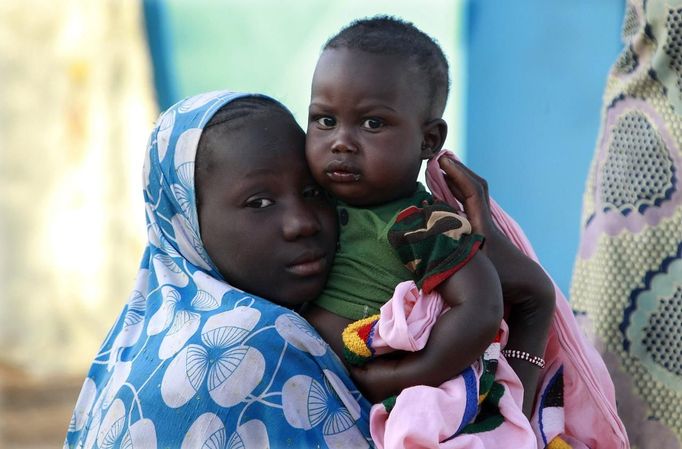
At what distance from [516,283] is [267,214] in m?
0.59

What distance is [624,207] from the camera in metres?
2.95

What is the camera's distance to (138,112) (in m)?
6.82

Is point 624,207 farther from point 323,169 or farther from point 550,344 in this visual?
point 323,169

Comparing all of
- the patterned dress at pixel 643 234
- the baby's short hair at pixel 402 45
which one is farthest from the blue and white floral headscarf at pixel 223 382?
the patterned dress at pixel 643 234

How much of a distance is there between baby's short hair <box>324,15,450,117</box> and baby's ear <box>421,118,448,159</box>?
26 mm

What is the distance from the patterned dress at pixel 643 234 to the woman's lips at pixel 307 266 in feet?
3.08

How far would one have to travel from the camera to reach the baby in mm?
2236

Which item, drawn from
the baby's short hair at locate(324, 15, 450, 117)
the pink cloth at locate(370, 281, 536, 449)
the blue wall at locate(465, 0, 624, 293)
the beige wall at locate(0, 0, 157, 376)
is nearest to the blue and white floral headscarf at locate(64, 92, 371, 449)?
the pink cloth at locate(370, 281, 536, 449)

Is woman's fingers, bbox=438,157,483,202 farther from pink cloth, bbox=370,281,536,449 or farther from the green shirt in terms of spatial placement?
pink cloth, bbox=370,281,536,449

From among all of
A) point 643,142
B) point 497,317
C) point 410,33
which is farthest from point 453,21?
point 497,317

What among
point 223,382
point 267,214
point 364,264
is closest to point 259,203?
point 267,214

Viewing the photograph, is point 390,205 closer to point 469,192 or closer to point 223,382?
point 469,192

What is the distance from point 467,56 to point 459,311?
339cm

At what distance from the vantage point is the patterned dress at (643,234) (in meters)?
2.87
